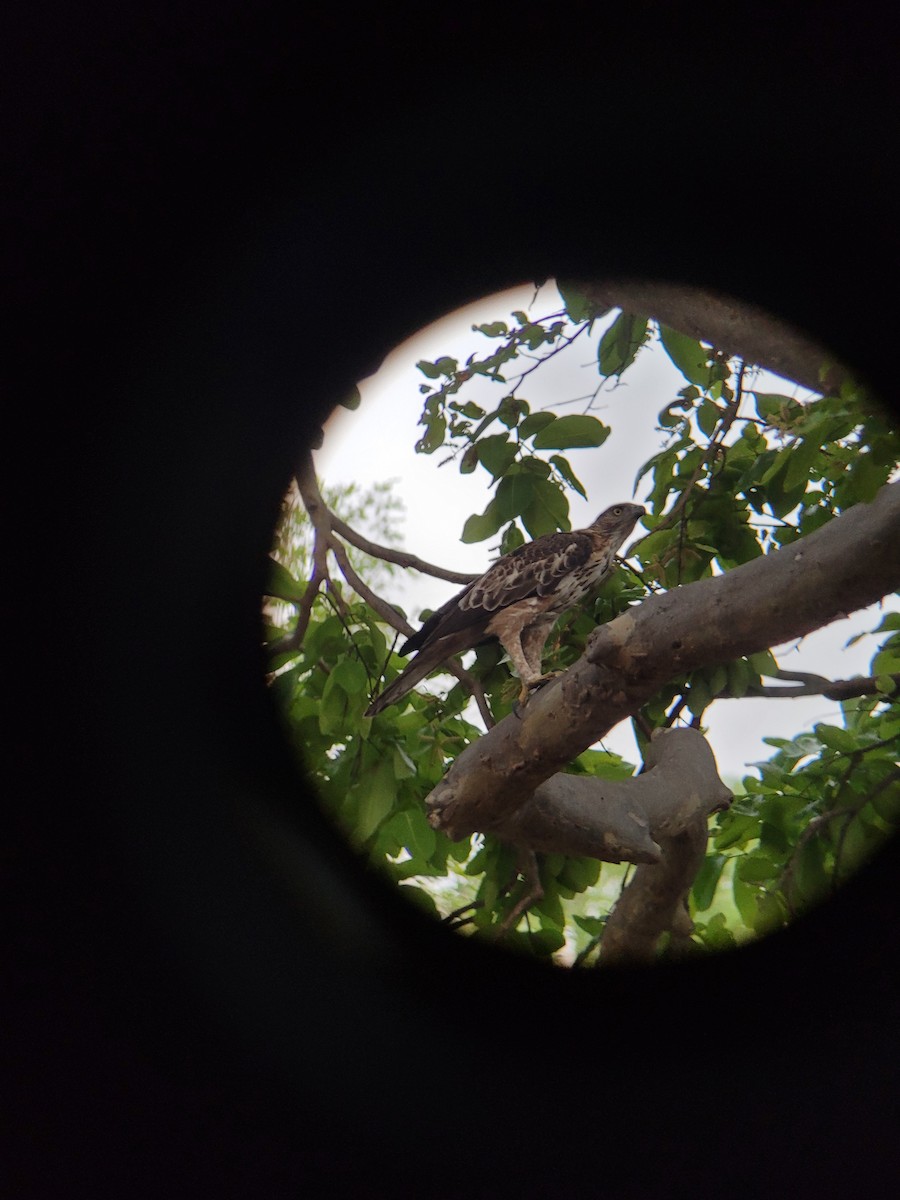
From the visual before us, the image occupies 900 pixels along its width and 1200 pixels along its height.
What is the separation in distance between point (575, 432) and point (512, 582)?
333 mm

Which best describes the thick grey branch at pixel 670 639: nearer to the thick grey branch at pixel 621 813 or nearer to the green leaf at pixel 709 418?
the thick grey branch at pixel 621 813

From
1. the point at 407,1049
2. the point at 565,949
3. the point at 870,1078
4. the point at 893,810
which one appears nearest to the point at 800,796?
the point at 893,810

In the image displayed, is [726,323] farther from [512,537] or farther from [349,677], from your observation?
[349,677]

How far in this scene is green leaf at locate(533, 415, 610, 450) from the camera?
4.59 ft

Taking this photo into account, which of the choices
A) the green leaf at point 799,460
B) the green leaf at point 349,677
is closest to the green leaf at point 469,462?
the green leaf at point 349,677

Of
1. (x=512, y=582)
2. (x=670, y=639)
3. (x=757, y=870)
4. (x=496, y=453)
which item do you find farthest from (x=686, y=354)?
(x=757, y=870)

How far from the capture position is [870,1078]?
0.91m

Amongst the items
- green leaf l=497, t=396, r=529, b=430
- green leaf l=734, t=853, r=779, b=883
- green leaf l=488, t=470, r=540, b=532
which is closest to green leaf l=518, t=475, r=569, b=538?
green leaf l=488, t=470, r=540, b=532

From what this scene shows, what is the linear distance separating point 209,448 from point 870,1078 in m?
1.00

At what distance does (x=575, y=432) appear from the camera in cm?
140

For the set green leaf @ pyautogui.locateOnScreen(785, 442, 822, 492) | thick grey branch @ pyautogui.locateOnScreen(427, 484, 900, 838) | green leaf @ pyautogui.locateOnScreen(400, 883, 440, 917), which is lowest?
green leaf @ pyautogui.locateOnScreen(400, 883, 440, 917)

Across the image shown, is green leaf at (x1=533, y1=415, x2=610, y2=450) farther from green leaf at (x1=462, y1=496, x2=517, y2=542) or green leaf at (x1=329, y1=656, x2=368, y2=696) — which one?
green leaf at (x1=329, y1=656, x2=368, y2=696)

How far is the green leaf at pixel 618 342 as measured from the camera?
4.96 feet

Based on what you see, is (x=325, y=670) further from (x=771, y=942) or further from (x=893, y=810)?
(x=893, y=810)
